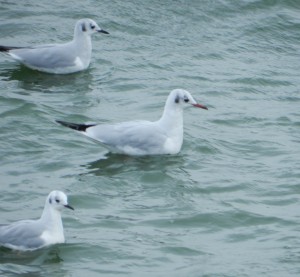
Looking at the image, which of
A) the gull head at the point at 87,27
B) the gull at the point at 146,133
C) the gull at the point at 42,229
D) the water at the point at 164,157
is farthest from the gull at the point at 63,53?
the gull at the point at 42,229

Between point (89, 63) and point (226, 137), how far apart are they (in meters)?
3.36

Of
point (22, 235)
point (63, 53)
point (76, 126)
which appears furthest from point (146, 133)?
point (63, 53)

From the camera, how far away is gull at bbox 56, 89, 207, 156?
1322 centimetres

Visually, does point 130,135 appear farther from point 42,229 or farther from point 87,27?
point 87,27

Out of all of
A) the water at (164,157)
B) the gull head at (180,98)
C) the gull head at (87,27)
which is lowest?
the water at (164,157)

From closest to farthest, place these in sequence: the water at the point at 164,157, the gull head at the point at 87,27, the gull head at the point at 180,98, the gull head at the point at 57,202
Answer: the gull head at the point at 57,202 → the water at the point at 164,157 → the gull head at the point at 180,98 → the gull head at the point at 87,27

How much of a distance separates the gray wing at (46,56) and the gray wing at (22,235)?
5840 mm

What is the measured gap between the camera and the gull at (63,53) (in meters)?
16.1

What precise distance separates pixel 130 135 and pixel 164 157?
545 mm

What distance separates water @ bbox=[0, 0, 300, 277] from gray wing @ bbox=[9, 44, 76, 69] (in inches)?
8.4

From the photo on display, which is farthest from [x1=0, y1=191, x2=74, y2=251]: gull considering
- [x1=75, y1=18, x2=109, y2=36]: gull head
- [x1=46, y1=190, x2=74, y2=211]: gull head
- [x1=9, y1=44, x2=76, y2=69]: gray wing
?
[x1=75, y1=18, x2=109, y2=36]: gull head

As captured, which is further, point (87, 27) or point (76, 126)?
point (87, 27)

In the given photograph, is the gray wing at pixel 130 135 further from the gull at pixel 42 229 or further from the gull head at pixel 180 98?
the gull at pixel 42 229

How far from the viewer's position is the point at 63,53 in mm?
16391
